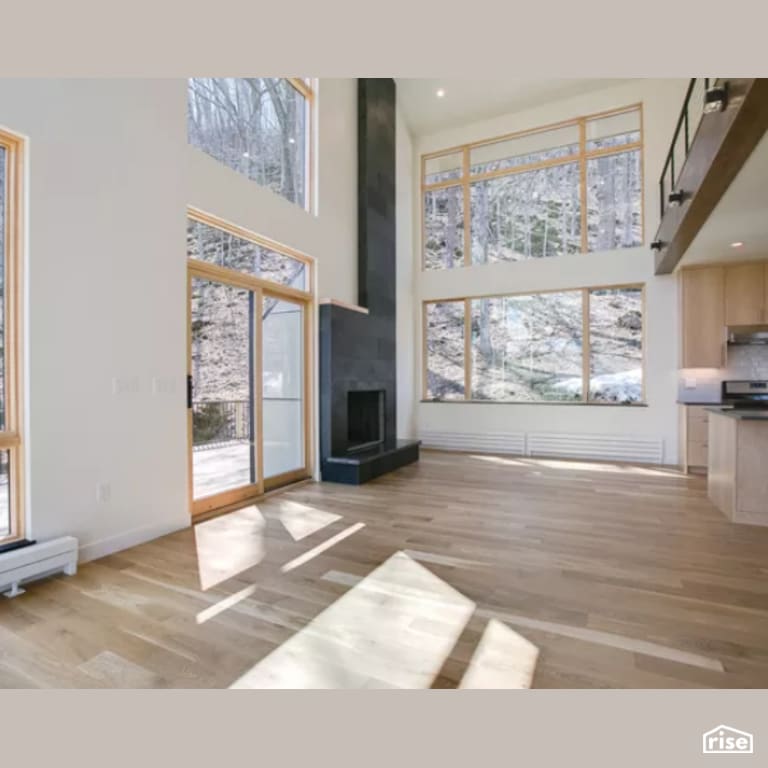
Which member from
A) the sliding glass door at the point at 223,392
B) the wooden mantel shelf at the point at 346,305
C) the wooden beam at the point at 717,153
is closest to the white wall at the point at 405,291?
the wooden mantel shelf at the point at 346,305

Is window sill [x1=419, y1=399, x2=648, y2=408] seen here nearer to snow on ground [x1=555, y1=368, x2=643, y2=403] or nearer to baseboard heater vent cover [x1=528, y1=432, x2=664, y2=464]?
snow on ground [x1=555, y1=368, x2=643, y2=403]

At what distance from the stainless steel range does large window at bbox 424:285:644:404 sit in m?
0.97

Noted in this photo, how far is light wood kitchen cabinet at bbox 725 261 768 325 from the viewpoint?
5.28 meters

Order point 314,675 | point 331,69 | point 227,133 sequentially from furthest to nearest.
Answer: point 227,133 < point 331,69 < point 314,675

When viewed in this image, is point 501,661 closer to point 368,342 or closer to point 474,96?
point 368,342

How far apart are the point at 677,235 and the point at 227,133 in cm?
464

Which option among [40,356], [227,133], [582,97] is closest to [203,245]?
[227,133]

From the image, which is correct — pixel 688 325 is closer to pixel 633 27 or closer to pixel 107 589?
pixel 633 27

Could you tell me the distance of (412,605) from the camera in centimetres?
222

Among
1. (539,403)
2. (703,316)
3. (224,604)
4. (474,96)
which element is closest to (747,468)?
(703,316)

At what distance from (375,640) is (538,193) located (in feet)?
23.1

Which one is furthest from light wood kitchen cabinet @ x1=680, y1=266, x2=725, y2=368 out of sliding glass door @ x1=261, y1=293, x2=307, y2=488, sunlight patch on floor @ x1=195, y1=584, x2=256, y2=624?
sunlight patch on floor @ x1=195, y1=584, x2=256, y2=624

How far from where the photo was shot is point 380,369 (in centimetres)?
602
